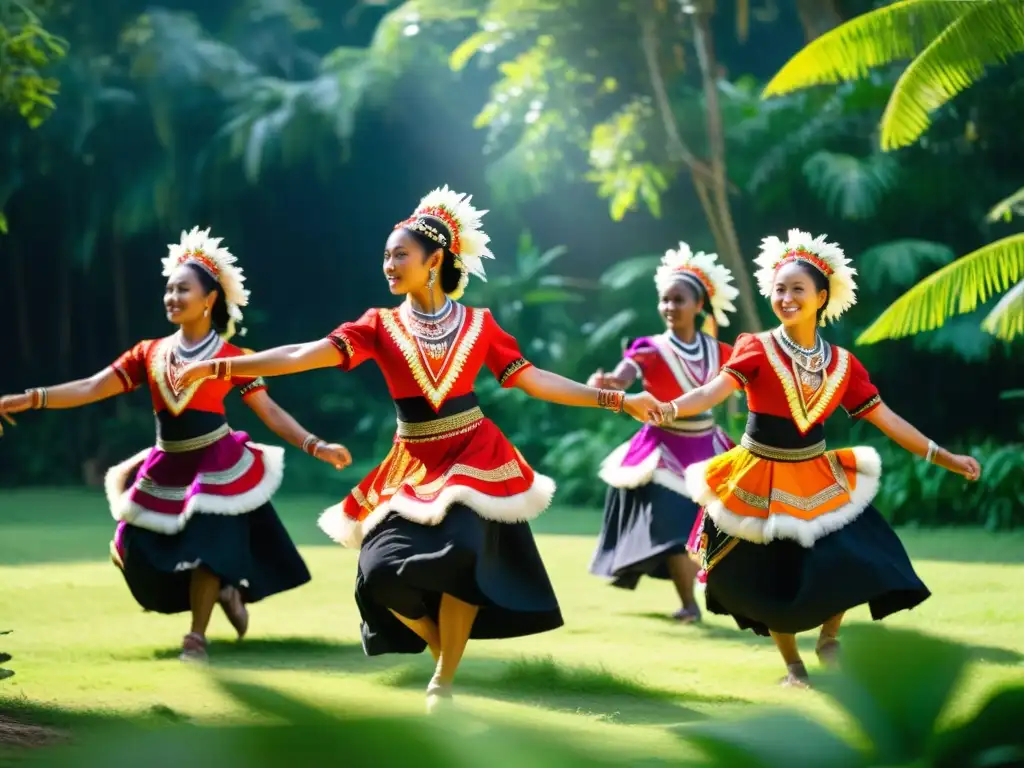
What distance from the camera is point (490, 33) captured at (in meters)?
13.7

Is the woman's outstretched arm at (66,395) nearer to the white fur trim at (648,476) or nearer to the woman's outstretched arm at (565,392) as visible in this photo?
the woman's outstretched arm at (565,392)

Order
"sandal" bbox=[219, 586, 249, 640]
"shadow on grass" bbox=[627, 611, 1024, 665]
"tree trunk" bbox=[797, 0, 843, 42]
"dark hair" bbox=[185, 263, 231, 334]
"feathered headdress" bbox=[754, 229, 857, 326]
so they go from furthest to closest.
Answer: "tree trunk" bbox=[797, 0, 843, 42] < "shadow on grass" bbox=[627, 611, 1024, 665] < "sandal" bbox=[219, 586, 249, 640] < "dark hair" bbox=[185, 263, 231, 334] < "feathered headdress" bbox=[754, 229, 857, 326]

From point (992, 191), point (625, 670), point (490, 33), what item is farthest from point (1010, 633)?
point (490, 33)

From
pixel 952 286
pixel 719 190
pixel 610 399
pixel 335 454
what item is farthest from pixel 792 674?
pixel 719 190

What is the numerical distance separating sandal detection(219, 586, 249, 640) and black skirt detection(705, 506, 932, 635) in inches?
81.6

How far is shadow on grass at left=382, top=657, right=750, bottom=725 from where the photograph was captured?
476 centimetres

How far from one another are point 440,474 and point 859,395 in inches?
63.9

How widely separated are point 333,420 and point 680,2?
6.13 metres

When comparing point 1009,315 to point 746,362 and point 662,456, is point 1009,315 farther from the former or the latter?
point 746,362

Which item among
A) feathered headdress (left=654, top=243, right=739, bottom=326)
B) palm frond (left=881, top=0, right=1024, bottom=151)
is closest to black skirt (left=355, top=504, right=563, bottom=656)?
feathered headdress (left=654, top=243, right=739, bottom=326)

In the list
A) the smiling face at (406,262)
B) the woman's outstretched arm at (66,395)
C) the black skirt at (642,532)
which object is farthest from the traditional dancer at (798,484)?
the woman's outstretched arm at (66,395)

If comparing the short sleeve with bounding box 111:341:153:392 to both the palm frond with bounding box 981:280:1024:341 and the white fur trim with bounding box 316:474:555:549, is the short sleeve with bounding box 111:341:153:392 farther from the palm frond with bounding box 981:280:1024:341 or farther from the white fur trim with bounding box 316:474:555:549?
the palm frond with bounding box 981:280:1024:341

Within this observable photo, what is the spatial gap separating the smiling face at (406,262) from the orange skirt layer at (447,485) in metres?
0.50

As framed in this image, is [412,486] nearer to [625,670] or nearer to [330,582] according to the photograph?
[625,670]
